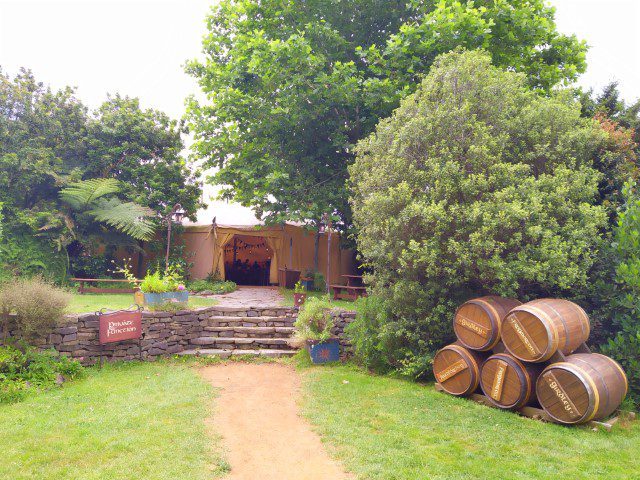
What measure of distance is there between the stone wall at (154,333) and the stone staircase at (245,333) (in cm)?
2

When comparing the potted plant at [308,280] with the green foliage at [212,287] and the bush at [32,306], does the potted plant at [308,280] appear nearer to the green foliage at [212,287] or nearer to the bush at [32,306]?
the green foliage at [212,287]

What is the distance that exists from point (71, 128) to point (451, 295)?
40.9 feet

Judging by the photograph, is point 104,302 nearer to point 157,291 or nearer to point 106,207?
point 157,291

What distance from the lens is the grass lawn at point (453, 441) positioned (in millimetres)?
3865

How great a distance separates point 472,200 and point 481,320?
1823 millimetres

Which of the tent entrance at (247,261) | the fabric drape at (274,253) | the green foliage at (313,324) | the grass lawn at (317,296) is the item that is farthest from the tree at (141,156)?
the green foliage at (313,324)

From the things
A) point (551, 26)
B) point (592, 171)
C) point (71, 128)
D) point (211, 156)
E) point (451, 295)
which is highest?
point (551, 26)

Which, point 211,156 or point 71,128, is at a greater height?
point 71,128

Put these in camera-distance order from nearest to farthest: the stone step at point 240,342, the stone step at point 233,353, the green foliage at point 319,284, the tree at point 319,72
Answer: the stone step at point 233,353 < the stone step at point 240,342 < the tree at point 319,72 < the green foliage at point 319,284

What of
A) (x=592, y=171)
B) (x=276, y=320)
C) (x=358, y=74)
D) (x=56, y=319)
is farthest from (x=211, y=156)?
(x=592, y=171)

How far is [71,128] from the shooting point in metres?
13.0

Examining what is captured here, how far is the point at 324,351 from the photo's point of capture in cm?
771

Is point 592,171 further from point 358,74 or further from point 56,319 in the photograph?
point 56,319

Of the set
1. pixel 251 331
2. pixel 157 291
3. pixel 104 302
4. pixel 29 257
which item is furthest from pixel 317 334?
pixel 29 257
